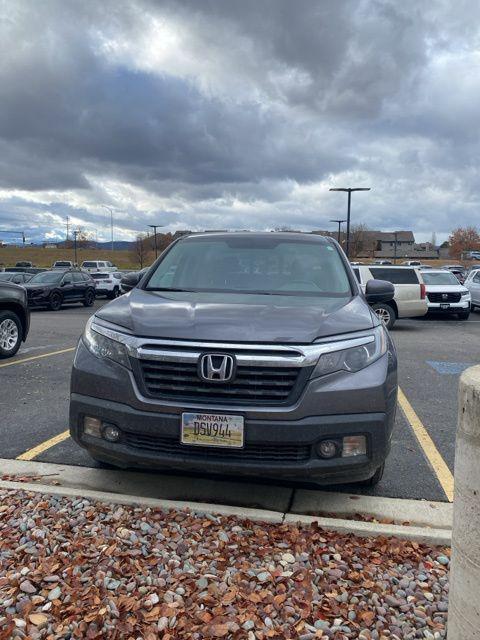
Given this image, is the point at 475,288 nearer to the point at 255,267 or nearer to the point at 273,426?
the point at 255,267

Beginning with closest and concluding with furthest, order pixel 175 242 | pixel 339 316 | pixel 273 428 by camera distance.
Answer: pixel 273 428 → pixel 339 316 → pixel 175 242

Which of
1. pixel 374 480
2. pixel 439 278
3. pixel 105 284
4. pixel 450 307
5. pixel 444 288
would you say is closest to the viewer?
pixel 374 480

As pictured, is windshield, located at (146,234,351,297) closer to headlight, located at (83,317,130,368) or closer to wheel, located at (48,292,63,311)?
headlight, located at (83,317,130,368)

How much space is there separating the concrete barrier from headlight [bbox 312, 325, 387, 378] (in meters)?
1.03

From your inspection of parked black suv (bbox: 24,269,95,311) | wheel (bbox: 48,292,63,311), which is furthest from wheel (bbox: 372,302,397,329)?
wheel (bbox: 48,292,63,311)

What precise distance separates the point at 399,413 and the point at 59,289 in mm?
17797

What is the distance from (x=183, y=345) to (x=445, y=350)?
835cm

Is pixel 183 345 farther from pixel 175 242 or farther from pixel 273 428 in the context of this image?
pixel 175 242

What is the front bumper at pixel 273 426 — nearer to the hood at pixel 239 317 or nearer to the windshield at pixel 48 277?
the hood at pixel 239 317

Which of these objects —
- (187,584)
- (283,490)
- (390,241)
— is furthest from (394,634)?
(390,241)

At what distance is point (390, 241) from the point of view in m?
128

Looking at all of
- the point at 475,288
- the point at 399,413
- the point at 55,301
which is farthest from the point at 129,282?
the point at 475,288

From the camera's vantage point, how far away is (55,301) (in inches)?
808

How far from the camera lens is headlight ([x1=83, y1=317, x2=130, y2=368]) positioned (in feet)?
10.1
